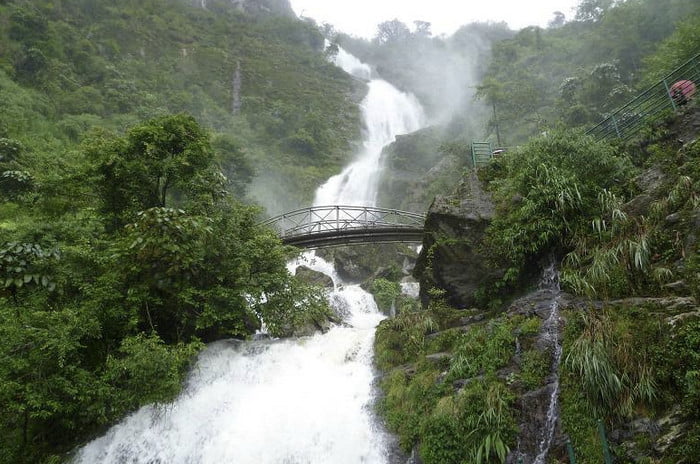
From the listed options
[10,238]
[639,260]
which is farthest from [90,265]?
[639,260]

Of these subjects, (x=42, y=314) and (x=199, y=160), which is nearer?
(x=42, y=314)

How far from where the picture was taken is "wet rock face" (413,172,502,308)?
33.0 ft

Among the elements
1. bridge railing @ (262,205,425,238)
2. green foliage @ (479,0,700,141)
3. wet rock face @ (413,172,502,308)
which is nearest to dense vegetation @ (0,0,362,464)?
wet rock face @ (413,172,502,308)

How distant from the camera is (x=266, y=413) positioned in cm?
875

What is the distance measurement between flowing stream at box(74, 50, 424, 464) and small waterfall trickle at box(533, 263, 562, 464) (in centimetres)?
285

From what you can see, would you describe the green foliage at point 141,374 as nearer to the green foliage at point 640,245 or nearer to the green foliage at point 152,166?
the green foliage at point 152,166

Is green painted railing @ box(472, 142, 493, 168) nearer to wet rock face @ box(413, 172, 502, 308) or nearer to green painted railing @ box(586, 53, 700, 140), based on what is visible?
wet rock face @ box(413, 172, 502, 308)

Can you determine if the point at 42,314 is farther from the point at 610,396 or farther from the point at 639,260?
the point at 639,260

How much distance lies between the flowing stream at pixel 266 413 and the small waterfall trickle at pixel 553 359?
285cm

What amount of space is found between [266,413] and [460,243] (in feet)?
20.6

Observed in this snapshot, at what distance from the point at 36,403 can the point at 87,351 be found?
2.11 meters

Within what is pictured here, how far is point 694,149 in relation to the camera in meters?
7.51

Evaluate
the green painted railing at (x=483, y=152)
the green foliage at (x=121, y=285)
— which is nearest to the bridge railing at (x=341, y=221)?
the green painted railing at (x=483, y=152)

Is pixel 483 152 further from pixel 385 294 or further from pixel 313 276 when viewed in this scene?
pixel 313 276
